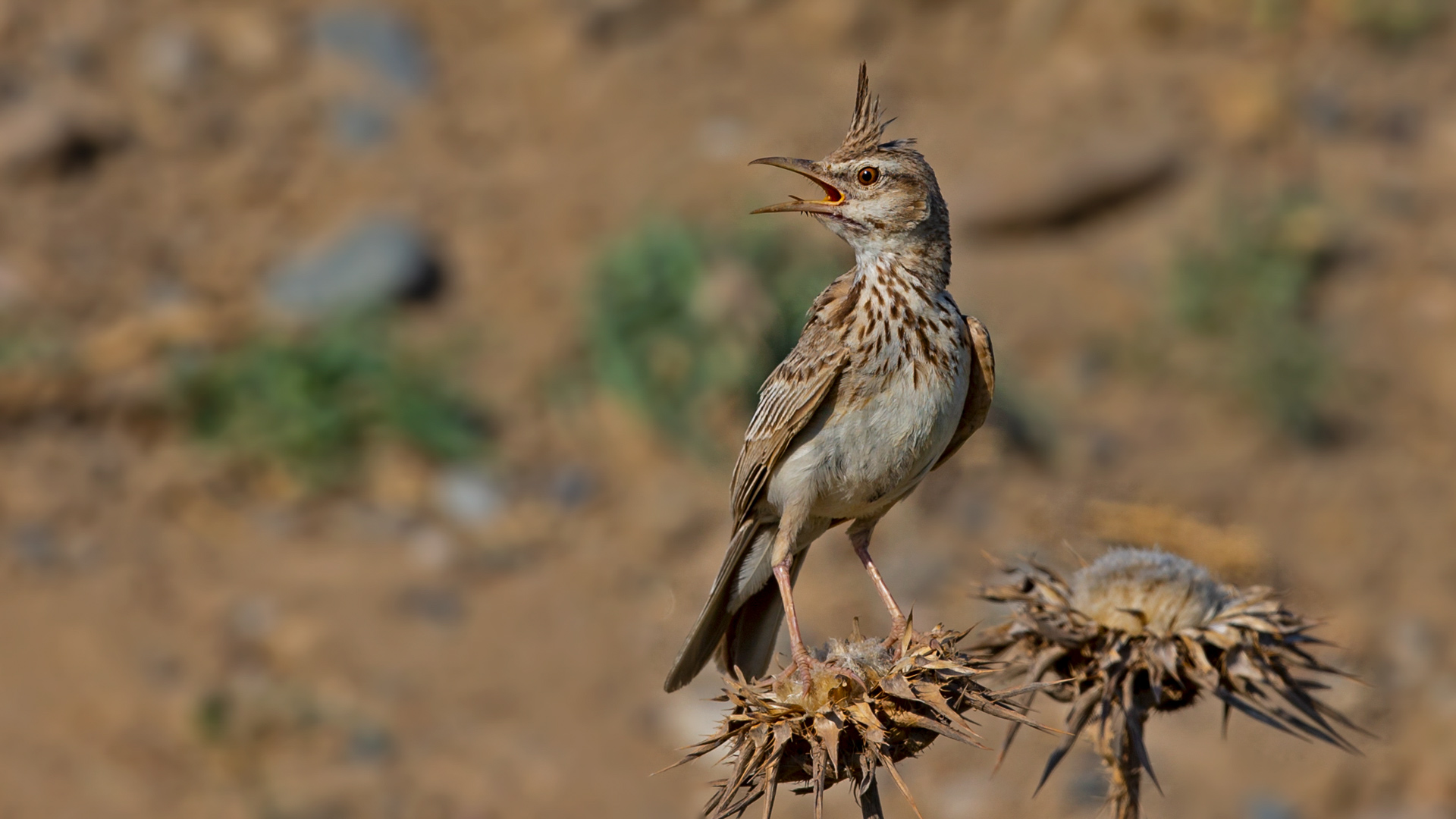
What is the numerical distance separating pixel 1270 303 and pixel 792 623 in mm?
8958

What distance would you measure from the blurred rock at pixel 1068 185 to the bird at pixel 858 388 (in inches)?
322

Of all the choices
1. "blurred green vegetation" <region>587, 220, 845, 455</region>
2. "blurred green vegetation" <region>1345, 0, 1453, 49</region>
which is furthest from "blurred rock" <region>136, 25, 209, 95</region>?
"blurred green vegetation" <region>1345, 0, 1453, 49</region>

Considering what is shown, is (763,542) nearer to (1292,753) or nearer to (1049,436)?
(1292,753)

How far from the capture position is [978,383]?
5281mm

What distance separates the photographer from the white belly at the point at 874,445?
5082 millimetres

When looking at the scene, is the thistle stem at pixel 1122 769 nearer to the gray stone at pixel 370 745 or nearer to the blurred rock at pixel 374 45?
the gray stone at pixel 370 745

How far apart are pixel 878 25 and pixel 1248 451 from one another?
5.83 metres

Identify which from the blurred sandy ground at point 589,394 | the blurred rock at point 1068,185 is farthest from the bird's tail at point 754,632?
the blurred rock at point 1068,185

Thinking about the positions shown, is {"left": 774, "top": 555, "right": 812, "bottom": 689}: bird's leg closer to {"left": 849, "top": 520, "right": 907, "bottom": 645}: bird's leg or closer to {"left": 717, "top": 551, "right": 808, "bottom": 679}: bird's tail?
{"left": 717, "top": 551, "right": 808, "bottom": 679}: bird's tail

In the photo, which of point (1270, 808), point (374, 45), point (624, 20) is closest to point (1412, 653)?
point (1270, 808)

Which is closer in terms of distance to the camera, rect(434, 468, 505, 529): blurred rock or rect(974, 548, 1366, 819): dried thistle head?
rect(974, 548, 1366, 819): dried thistle head

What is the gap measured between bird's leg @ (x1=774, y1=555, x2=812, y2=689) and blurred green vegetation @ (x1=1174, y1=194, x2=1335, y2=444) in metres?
7.84

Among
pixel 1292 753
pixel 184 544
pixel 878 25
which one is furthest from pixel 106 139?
pixel 1292 753

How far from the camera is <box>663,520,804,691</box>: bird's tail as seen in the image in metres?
5.17
